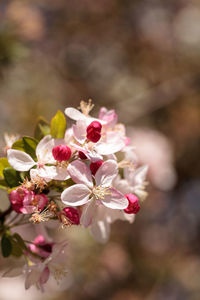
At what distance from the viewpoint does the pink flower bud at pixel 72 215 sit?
99cm

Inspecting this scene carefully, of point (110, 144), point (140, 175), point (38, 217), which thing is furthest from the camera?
point (140, 175)

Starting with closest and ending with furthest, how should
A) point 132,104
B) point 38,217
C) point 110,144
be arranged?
point 38,217 → point 110,144 → point 132,104

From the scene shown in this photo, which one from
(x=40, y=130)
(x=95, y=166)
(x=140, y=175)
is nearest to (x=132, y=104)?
(x=140, y=175)

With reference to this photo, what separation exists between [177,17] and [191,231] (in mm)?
2480

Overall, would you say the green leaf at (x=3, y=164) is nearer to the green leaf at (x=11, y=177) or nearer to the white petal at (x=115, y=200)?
the green leaf at (x=11, y=177)

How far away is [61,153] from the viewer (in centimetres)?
100

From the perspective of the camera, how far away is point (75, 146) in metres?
0.99

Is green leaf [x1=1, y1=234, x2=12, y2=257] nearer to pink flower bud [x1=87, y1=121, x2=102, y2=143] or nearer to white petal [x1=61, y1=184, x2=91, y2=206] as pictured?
white petal [x1=61, y1=184, x2=91, y2=206]

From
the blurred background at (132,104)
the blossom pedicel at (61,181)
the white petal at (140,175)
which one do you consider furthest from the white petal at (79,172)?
the blurred background at (132,104)

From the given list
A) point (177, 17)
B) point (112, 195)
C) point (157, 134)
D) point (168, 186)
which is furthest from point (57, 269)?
point (177, 17)

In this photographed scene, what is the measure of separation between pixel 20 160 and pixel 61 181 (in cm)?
13

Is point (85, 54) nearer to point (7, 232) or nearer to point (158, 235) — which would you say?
point (158, 235)

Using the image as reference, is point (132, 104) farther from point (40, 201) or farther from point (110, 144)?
point (40, 201)

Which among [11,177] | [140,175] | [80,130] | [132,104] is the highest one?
[80,130]
